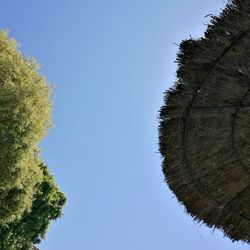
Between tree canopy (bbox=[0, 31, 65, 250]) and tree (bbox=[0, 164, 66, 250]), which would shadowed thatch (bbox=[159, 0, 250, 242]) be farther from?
tree (bbox=[0, 164, 66, 250])

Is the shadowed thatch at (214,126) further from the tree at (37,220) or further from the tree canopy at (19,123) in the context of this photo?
the tree at (37,220)

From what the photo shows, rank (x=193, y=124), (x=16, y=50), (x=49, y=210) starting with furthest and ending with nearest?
(x=49, y=210) → (x=16, y=50) → (x=193, y=124)

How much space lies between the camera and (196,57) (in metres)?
5.05

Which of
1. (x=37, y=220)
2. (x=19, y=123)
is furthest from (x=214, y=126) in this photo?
(x=37, y=220)

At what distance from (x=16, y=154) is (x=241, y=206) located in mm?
10894

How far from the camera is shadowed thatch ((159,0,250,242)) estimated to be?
15.9ft

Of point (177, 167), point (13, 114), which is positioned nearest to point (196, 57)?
point (177, 167)

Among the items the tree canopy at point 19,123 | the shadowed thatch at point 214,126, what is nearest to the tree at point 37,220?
the tree canopy at point 19,123

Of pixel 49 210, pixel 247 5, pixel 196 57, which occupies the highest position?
pixel 49 210

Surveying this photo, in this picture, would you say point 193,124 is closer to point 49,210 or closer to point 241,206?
point 241,206

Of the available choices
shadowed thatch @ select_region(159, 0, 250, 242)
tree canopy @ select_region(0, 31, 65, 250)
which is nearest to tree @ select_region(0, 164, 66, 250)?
tree canopy @ select_region(0, 31, 65, 250)

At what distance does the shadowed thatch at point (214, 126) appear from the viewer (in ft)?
15.9

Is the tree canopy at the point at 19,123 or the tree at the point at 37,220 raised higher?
the tree at the point at 37,220

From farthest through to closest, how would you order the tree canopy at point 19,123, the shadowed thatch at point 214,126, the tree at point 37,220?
the tree at point 37,220 → the tree canopy at point 19,123 → the shadowed thatch at point 214,126
